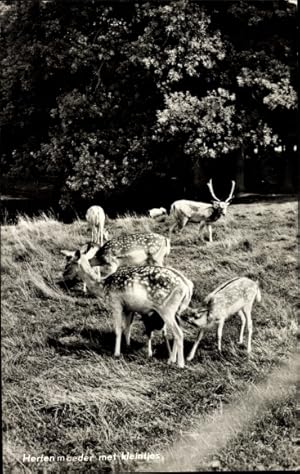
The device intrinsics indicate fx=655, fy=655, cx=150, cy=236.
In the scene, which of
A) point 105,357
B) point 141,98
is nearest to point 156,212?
point 141,98

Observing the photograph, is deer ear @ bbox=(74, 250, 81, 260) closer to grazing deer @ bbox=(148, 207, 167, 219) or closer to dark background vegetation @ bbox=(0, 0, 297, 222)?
dark background vegetation @ bbox=(0, 0, 297, 222)

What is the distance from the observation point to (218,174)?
399 cm

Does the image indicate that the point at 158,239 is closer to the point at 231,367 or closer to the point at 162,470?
the point at 231,367

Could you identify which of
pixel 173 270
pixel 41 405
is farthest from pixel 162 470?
pixel 173 270

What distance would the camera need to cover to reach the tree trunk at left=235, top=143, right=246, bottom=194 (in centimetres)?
403

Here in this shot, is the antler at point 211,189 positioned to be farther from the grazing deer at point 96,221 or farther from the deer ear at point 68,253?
the deer ear at point 68,253

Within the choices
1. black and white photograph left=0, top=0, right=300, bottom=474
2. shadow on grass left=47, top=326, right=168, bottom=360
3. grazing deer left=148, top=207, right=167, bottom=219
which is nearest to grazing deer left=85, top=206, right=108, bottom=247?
black and white photograph left=0, top=0, right=300, bottom=474

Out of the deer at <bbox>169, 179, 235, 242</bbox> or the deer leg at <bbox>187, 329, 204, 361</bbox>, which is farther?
the deer at <bbox>169, 179, 235, 242</bbox>

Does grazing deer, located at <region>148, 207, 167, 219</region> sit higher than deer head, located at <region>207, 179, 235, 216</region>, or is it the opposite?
deer head, located at <region>207, 179, 235, 216</region>

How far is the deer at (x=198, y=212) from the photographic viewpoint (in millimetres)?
3863

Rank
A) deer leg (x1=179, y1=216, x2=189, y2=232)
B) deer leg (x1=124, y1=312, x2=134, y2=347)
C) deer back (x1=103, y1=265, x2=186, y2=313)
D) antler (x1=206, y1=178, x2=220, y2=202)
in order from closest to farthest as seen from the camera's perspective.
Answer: deer back (x1=103, y1=265, x2=186, y2=313) < deer leg (x1=124, y1=312, x2=134, y2=347) < deer leg (x1=179, y1=216, x2=189, y2=232) < antler (x1=206, y1=178, x2=220, y2=202)

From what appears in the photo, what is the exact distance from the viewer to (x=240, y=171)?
4078 mm

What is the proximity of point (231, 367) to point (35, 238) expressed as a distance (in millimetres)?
1306

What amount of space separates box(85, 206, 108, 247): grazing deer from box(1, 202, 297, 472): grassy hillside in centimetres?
5
